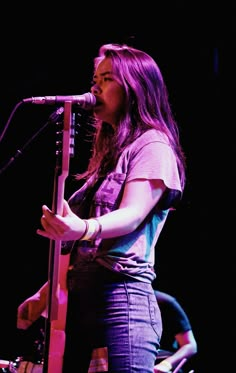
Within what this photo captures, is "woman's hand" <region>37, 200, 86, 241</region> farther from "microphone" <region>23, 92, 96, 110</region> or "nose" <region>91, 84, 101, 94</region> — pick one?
"nose" <region>91, 84, 101, 94</region>

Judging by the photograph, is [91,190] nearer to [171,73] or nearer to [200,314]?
[171,73]

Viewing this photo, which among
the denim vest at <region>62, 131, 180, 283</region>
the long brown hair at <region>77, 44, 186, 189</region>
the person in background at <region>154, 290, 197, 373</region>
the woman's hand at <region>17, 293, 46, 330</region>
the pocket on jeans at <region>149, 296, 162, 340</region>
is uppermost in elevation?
the long brown hair at <region>77, 44, 186, 189</region>

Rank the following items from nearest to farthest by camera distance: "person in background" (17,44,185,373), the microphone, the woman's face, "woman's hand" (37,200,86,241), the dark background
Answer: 1. "woman's hand" (37,200,86,241)
2. "person in background" (17,44,185,373)
3. the microphone
4. the woman's face
5. the dark background

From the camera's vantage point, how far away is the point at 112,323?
169 centimetres

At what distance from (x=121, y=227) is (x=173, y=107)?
3071 mm

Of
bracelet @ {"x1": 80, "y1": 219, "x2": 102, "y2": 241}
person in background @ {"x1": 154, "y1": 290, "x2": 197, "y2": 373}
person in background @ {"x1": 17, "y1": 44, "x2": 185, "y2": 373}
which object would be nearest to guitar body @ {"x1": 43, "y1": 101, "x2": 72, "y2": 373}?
person in background @ {"x1": 17, "y1": 44, "x2": 185, "y2": 373}

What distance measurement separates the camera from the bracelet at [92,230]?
158 cm

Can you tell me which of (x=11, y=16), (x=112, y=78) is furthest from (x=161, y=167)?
(x=11, y=16)

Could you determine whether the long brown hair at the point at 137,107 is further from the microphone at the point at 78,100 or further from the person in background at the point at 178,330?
the person in background at the point at 178,330

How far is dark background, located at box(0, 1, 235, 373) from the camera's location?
14.1 ft

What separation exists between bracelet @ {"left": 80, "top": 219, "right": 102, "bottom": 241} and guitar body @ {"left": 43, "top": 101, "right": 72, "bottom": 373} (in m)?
0.13

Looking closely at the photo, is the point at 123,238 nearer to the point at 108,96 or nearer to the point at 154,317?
the point at 154,317

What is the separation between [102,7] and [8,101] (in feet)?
3.26

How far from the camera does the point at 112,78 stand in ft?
6.57
